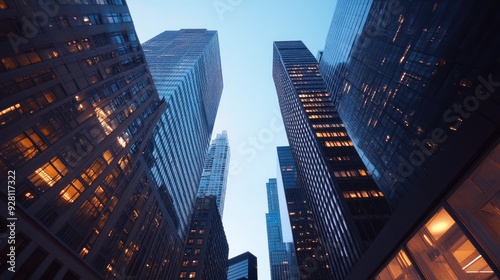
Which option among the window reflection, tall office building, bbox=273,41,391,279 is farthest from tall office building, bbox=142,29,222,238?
the window reflection

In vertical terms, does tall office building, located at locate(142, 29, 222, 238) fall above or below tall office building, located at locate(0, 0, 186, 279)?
above

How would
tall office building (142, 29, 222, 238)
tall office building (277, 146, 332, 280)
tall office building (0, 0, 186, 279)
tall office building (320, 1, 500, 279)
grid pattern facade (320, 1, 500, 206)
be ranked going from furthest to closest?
1. tall office building (277, 146, 332, 280)
2. tall office building (142, 29, 222, 238)
3. grid pattern facade (320, 1, 500, 206)
4. tall office building (0, 0, 186, 279)
5. tall office building (320, 1, 500, 279)

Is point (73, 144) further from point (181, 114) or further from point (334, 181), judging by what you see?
point (334, 181)

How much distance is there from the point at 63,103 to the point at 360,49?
6025 centimetres

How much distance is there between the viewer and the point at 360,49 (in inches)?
2302

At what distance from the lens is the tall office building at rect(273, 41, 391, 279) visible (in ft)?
175

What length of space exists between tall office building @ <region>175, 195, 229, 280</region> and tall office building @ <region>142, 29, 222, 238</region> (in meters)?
8.59

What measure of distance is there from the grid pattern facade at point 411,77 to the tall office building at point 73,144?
3936 centimetres

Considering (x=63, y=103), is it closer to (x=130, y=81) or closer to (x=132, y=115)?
(x=132, y=115)

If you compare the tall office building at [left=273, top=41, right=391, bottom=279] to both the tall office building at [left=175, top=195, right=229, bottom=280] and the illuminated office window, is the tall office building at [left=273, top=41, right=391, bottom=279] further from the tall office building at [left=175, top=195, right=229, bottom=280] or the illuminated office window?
the tall office building at [left=175, top=195, right=229, bottom=280]

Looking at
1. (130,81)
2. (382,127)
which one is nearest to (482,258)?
(382,127)

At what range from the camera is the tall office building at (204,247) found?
78.9 meters

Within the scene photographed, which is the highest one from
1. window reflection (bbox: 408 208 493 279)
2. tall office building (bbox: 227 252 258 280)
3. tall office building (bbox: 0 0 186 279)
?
tall office building (bbox: 227 252 258 280)

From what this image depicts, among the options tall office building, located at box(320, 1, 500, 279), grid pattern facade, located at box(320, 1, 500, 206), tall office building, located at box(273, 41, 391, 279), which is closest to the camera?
tall office building, located at box(320, 1, 500, 279)
